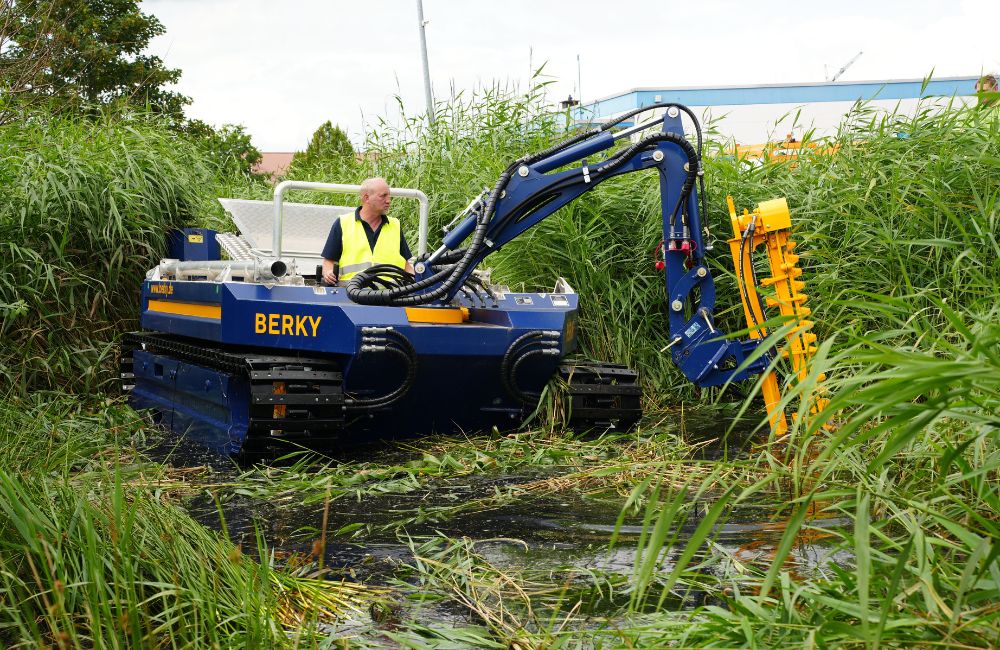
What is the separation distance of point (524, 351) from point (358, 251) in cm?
157

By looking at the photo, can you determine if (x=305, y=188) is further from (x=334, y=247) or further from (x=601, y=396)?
(x=601, y=396)

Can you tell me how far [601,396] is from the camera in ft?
22.7

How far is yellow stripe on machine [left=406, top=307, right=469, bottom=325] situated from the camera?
21.1 ft

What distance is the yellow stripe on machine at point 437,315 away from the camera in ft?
21.1

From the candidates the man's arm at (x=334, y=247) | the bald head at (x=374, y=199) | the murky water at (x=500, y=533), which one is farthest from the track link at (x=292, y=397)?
the bald head at (x=374, y=199)

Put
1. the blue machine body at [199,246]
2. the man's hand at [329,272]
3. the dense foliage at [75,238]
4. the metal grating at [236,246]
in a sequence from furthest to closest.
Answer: the blue machine body at [199,246], the dense foliage at [75,238], the metal grating at [236,246], the man's hand at [329,272]

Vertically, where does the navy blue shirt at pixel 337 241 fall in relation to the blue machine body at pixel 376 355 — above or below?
above

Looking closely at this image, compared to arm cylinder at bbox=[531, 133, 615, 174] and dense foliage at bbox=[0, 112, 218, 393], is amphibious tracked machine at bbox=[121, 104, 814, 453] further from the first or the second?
dense foliage at bbox=[0, 112, 218, 393]

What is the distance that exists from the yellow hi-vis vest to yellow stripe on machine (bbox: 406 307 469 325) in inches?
33.0

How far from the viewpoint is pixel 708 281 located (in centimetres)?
680

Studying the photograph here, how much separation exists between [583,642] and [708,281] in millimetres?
4162

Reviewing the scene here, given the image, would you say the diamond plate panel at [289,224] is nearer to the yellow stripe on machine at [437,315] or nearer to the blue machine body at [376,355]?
the blue machine body at [376,355]

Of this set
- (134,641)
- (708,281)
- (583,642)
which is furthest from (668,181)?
(134,641)

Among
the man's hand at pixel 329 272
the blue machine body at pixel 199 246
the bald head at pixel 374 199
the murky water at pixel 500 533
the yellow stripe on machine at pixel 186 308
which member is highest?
the bald head at pixel 374 199
